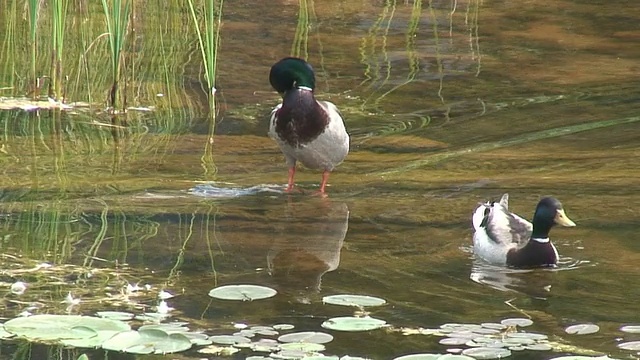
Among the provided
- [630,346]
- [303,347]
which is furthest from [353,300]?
[630,346]

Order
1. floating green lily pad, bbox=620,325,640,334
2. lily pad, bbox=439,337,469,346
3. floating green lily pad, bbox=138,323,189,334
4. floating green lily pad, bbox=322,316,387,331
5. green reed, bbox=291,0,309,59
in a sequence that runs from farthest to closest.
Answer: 1. green reed, bbox=291,0,309,59
2. floating green lily pad, bbox=620,325,640,334
3. floating green lily pad, bbox=322,316,387,331
4. lily pad, bbox=439,337,469,346
5. floating green lily pad, bbox=138,323,189,334

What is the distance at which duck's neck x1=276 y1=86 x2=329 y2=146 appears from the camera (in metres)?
8.45

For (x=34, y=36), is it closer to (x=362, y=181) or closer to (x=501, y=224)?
(x=362, y=181)

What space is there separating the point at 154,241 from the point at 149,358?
202cm

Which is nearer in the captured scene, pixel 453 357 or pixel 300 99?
pixel 453 357

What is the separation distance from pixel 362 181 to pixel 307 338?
3.61 metres

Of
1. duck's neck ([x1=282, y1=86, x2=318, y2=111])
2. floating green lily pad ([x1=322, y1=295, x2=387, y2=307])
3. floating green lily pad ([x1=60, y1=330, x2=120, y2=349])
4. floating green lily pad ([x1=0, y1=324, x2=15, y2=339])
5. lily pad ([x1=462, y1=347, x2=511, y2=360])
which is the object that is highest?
duck's neck ([x1=282, y1=86, x2=318, y2=111])

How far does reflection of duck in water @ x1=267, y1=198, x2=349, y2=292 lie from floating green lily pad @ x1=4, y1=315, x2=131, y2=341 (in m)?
1.31

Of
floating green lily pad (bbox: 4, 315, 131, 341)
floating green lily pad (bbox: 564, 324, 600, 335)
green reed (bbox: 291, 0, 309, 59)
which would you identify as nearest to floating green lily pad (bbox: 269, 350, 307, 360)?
floating green lily pad (bbox: 4, 315, 131, 341)

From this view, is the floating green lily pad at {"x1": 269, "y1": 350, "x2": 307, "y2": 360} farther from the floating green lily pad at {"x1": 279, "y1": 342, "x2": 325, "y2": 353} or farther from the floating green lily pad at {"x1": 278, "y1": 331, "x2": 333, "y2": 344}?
the floating green lily pad at {"x1": 278, "y1": 331, "x2": 333, "y2": 344}

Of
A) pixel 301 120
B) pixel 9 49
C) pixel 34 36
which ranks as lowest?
pixel 301 120

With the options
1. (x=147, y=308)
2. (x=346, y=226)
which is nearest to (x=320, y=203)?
(x=346, y=226)

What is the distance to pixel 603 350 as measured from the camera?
5188mm

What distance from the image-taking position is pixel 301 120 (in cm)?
848
